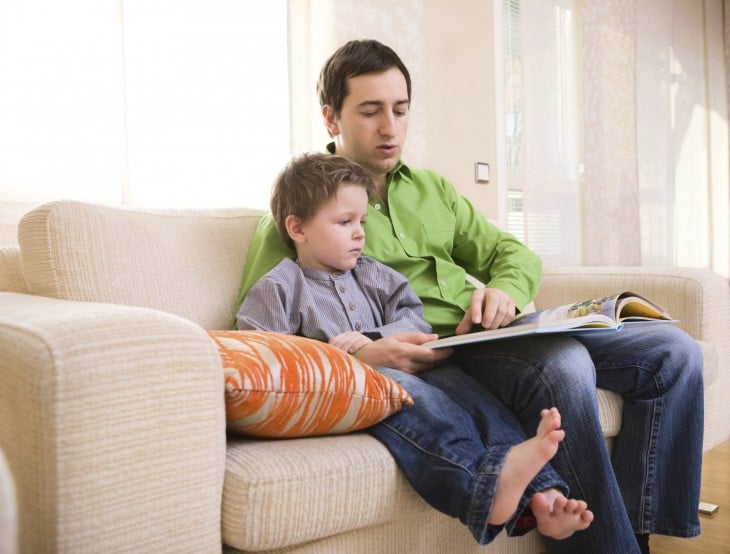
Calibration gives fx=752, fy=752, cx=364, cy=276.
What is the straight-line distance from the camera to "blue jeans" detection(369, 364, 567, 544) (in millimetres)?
1030

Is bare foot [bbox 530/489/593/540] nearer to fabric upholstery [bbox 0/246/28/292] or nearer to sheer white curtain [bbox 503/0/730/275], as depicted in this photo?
fabric upholstery [bbox 0/246/28/292]

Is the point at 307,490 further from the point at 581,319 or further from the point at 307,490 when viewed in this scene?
the point at 581,319

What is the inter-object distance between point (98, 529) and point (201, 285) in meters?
0.74

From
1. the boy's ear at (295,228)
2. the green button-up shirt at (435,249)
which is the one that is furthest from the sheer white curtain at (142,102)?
the boy's ear at (295,228)

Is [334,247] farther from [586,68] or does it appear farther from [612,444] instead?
[586,68]

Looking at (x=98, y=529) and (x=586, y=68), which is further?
(x=586, y=68)

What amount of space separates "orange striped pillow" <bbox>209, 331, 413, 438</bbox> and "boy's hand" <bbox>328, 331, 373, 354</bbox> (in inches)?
7.2

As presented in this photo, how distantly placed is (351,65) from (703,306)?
40.3 inches

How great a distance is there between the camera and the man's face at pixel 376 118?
1660 mm

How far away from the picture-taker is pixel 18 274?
4.75 ft

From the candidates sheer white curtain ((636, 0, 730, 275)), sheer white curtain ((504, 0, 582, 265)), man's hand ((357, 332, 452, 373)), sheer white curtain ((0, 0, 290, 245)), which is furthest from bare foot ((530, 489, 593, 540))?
sheer white curtain ((636, 0, 730, 275))

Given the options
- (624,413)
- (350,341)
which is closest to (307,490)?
(350,341)

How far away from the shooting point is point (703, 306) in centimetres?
183

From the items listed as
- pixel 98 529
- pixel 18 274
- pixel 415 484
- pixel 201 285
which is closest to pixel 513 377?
pixel 415 484
